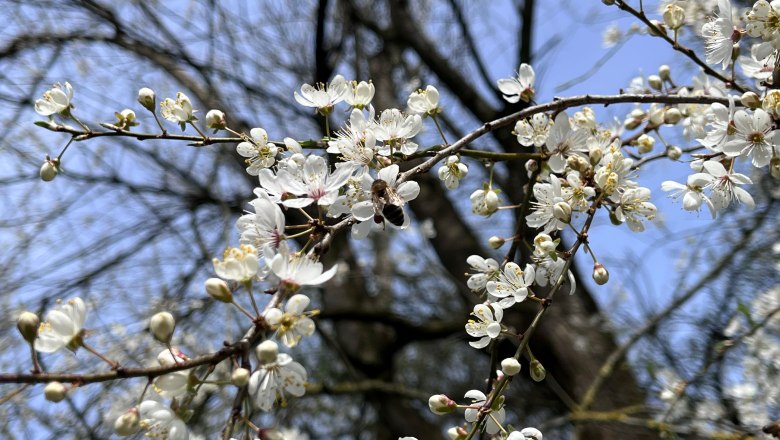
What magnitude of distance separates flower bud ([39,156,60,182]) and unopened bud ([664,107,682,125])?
130 cm

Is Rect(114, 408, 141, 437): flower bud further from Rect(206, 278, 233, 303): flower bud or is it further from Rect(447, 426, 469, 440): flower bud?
Rect(447, 426, 469, 440): flower bud

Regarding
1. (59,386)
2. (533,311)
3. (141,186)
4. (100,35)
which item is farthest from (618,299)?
(59,386)

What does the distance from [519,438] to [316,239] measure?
0.45 m

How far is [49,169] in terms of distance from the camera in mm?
1265

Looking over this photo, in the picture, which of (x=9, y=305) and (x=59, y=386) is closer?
(x=59, y=386)

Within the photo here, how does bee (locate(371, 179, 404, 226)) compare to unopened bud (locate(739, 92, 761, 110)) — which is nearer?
bee (locate(371, 179, 404, 226))

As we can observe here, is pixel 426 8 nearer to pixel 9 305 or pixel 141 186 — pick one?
pixel 141 186

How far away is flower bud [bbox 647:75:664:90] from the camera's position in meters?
1.59

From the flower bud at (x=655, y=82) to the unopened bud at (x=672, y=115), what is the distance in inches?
5.5

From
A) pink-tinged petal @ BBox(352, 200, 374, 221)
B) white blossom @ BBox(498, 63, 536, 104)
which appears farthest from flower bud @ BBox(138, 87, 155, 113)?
white blossom @ BBox(498, 63, 536, 104)

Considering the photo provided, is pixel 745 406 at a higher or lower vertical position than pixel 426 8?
lower

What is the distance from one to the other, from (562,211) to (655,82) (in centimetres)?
70

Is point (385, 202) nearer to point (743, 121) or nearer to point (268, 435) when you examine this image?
point (268, 435)

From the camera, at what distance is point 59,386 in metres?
0.79
